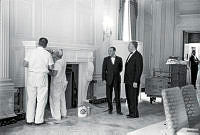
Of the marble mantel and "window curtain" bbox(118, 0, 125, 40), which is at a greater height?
"window curtain" bbox(118, 0, 125, 40)

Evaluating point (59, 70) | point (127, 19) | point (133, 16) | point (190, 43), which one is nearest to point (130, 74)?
point (59, 70)

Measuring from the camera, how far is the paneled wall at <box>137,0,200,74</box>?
11.7 m

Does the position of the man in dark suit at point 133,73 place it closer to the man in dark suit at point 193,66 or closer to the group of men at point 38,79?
the group of men at point 38,79

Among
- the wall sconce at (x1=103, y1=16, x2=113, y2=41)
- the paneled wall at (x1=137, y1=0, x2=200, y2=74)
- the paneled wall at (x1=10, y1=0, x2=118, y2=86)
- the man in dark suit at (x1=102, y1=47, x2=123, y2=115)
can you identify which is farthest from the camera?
the paneled wall at (x1=137, y1=0, x2=200, y2=74)

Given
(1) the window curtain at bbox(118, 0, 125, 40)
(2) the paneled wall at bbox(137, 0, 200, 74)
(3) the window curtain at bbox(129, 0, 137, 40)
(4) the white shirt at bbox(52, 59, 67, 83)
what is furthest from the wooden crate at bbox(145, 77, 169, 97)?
(4) the white shirt at bbox(52, 59, 67, 83)

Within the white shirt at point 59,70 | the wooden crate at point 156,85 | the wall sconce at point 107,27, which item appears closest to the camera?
the white shirt at point 59,70

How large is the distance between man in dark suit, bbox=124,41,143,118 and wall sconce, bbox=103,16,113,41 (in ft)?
9.54

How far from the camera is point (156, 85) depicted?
8.97m

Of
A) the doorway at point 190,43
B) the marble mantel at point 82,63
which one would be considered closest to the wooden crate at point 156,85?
the marble mantel at point 82,63

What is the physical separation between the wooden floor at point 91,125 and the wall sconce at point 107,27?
9.15ft

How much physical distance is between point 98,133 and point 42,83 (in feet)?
4.67

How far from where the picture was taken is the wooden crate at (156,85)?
349 inches

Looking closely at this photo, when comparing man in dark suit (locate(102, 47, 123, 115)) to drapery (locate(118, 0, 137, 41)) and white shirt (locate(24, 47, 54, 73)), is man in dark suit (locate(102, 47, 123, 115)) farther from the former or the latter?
drapery (locate(118, 0, 137, 41))

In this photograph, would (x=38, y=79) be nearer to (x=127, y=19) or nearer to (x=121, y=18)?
(x=121, y=18)
